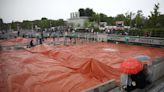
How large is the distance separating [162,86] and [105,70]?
270 cm

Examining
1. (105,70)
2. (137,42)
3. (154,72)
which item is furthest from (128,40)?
(154,72)

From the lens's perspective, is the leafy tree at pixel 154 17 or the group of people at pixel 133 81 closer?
the group of people at pixel 133 81

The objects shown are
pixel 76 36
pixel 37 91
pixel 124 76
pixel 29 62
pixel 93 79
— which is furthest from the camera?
pixel 76 36

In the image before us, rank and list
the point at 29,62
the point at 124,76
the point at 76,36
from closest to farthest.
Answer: the point at 124,76
the point at 29,62
the point at 76,36

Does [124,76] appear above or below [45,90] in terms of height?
above

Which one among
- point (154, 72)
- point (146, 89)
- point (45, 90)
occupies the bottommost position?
point (45, 90)

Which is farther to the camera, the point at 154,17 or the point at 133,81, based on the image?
the point at 154,17

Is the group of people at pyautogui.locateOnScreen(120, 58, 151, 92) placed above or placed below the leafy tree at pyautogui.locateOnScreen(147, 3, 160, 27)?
below

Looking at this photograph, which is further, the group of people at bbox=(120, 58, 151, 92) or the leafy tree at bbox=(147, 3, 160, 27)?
the leafy tree at bbox=(147, 3, 160, 27)

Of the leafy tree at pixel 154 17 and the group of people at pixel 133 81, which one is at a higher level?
the leafy tree at pixel 154 17

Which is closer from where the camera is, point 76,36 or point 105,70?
point 105,70

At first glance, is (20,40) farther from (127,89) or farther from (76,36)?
(127,89)

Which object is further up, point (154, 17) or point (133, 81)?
point (154, 17)

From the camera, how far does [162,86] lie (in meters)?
4.32
